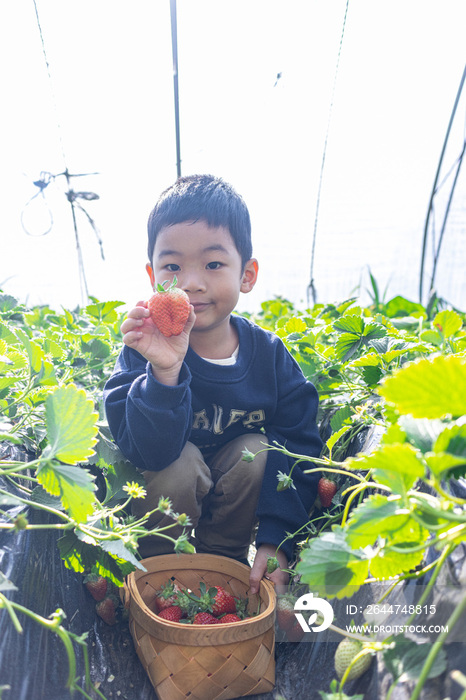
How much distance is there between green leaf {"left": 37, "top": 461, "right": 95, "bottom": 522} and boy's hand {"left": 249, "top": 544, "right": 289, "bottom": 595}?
606 mm

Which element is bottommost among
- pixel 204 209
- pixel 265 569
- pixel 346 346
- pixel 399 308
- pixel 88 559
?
pixel 399 308

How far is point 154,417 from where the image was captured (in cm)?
124

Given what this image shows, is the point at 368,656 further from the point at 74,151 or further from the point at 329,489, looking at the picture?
the point at 74,151

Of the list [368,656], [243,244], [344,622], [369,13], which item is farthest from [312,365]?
[369,13]

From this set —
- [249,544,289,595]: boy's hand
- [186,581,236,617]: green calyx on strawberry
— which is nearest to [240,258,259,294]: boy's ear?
[249,544,289,595]: boy's hand

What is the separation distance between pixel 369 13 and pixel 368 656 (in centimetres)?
464

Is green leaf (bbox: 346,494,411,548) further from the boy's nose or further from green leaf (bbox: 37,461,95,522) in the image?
the boy's nose

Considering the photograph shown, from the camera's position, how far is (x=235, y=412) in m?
1.57

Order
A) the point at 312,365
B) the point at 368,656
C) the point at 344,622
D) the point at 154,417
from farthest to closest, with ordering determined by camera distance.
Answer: the point at 312,365 < the point at 154,417 < the point at 344,622 < the point at 368,656

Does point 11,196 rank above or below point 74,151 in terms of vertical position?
below

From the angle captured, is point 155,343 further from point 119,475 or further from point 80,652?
point 80,652

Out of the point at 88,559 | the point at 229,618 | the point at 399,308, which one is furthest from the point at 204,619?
the point at 399,308

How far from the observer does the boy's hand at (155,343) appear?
3.92 feet

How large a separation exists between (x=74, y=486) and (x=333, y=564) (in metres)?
0.35
